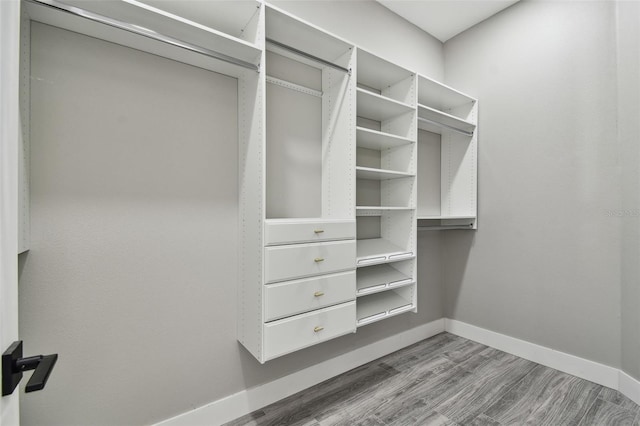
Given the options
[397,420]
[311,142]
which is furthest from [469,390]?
[311,142]

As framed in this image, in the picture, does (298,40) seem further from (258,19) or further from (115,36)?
(115,36)

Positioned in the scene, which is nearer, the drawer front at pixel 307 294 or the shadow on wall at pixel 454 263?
the drawer front at pixel 307 294

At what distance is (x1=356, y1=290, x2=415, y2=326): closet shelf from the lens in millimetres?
1950

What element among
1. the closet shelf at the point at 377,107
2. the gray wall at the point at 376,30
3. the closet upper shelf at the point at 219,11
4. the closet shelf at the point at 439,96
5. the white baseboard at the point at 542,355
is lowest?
the white baseboard at the point at 542,355

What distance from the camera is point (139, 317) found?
4.91 ft

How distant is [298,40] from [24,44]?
4.20ft

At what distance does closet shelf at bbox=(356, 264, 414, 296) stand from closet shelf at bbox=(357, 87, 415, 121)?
4.03 feet

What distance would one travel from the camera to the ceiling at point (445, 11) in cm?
251

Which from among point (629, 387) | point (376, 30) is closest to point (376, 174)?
point (376, 30)

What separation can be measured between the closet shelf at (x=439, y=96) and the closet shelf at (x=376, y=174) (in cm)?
82

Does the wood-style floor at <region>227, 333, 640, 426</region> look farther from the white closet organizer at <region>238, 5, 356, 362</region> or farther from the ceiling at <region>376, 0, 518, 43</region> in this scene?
the ceiling at <region>376, 0, 518, 43</region>

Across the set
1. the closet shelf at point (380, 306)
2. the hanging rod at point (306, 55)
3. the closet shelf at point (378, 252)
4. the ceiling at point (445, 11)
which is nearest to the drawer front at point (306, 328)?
the closet shelf at point (380, 306)

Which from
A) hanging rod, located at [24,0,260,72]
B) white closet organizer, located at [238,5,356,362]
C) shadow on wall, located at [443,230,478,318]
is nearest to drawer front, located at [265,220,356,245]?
white closet organizer, located at [238,5,356,362]

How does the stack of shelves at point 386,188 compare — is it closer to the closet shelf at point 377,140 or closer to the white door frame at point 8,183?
the closet shelf at point 377,140
